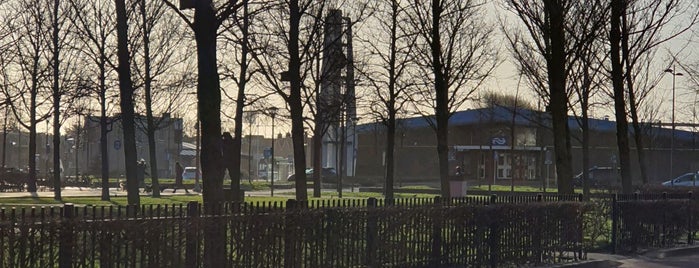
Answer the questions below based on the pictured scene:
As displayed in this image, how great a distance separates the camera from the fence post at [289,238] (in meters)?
12.3

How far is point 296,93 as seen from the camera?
75.0 feet

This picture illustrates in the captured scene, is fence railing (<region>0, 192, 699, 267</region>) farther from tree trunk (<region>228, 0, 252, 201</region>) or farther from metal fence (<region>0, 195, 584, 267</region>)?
tree trunk (<region>228, 0, 252, 201</region>)

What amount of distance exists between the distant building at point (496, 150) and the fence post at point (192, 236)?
58.5 meters

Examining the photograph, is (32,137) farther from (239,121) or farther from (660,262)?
(660,262)

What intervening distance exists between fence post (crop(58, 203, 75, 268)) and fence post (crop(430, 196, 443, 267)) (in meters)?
6.23

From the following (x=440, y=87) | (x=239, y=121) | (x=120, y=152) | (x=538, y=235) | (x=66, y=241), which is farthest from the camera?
(x=120, y=152)

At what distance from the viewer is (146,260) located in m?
10.6

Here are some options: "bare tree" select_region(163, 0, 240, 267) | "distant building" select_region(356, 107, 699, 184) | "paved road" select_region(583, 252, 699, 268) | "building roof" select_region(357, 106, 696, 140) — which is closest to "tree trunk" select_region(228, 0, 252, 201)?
"paved road" select_region(583, 252, 699, 268)

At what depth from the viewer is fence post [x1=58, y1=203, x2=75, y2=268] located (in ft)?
32.3

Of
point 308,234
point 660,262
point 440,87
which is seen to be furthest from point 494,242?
point 440,87

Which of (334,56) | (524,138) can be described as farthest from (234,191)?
(524,138)

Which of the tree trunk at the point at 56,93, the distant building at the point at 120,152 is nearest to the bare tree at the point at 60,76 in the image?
the tree trunk at the point at 56,93

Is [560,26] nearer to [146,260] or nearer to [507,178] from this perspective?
[146,260]

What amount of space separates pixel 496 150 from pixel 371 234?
64562 mm
